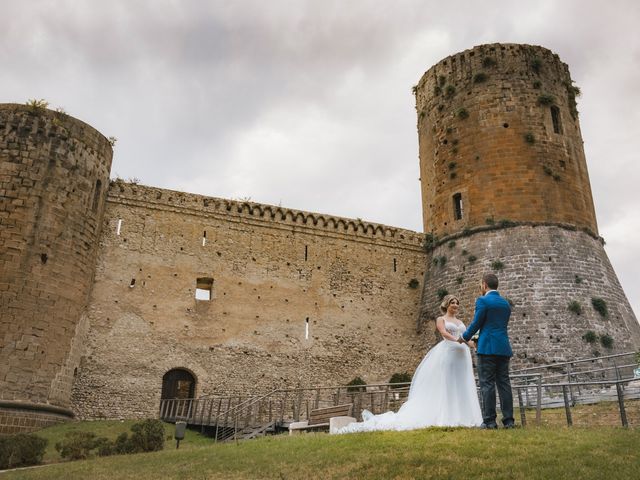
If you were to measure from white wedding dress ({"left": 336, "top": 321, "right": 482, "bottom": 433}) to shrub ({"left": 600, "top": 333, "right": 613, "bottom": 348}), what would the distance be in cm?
1310

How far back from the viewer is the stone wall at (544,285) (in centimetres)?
1936

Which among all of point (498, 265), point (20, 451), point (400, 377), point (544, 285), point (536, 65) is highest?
point (536, 65)

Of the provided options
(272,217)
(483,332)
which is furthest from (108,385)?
(483,332)

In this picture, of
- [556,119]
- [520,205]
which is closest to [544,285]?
[520,205]

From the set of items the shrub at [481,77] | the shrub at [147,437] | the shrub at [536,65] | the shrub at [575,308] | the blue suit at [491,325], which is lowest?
the shrub at [147,437]

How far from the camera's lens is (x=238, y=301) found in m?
21.1

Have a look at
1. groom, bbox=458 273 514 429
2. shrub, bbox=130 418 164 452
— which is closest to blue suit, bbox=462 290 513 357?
groom, bbox=458 273 514 429

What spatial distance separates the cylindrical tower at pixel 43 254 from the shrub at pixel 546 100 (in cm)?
1683

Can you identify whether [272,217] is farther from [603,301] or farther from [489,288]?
[489,288]

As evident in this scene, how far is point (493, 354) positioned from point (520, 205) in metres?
15.8

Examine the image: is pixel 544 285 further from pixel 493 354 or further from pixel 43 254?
pixel 43 254

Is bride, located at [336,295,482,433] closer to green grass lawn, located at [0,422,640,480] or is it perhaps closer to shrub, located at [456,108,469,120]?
green grass lawn, located at [0,422,640,480]

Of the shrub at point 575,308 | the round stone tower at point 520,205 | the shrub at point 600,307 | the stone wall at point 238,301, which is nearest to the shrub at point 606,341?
the round stone tower at point 520,205

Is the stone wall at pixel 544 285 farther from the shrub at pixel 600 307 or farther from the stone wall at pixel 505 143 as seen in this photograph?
the stone wall at pixel 505 143
